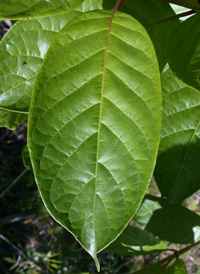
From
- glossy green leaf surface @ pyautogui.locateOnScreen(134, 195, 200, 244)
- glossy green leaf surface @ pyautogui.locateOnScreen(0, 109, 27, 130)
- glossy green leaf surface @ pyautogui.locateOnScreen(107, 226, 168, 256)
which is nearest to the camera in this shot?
glossy green leaf surface @ pyautogui.locateOnScreen(0, 109, 27, 130)

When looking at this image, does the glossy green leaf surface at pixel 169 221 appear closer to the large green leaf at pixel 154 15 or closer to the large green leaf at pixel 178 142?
the large green leaf at pixel 178 142

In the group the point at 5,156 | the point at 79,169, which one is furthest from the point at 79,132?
the point at 5,156

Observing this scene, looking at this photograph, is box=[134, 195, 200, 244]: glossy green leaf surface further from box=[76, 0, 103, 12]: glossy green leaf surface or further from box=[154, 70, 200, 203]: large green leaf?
box=[76, 0, 103, 12]: glossy green leaf surface

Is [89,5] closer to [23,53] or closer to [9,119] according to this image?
[23,53]

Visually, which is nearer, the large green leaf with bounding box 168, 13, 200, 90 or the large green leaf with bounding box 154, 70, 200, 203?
the large green leaf with bounding box 168, 13, 200, 90

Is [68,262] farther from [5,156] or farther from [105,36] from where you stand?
[105,36]

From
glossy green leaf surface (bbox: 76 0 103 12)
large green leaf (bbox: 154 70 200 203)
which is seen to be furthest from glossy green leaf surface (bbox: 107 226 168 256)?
glossy green leaf surface (bbox: 76 0 103 12)
